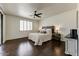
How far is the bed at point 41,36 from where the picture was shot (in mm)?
5014

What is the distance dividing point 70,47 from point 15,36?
3.39 m

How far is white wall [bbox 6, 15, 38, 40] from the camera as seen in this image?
494cm

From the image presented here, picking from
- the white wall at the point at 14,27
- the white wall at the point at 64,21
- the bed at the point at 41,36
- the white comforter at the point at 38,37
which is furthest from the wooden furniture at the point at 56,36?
the white wall at the point at 14,27

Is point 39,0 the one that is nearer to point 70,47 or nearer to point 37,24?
point 70,47

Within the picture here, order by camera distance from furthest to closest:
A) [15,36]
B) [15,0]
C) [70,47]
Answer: [15,36] < [70,47] < [15,0]

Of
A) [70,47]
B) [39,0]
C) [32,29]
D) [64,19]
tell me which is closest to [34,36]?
[32,29]

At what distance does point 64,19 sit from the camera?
5.36m

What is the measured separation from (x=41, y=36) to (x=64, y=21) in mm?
1693

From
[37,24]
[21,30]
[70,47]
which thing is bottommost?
[70,47]

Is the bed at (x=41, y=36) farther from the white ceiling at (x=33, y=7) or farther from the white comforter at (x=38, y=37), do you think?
the white ceiling at (x=33, y=7)

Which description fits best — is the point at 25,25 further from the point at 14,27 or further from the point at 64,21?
the point at 64,21

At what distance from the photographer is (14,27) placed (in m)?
5.23

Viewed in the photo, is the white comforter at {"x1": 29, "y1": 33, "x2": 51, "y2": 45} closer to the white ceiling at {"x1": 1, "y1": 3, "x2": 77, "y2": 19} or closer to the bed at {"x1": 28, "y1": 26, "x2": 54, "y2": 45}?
the bed at {"x1": 28, "y1": 26, "x2": 54, "y2": 45}

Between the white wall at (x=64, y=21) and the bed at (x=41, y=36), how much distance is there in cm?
41
